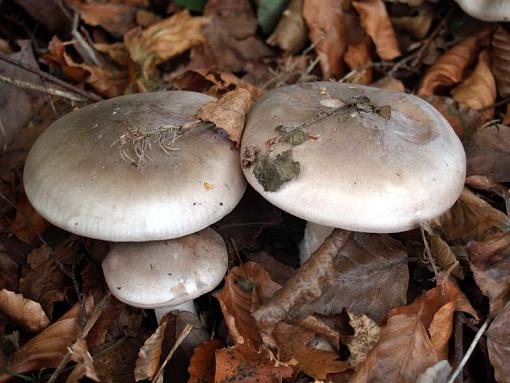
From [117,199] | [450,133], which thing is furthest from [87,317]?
[450,133]

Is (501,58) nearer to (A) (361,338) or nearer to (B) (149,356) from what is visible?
(A) (361,338)

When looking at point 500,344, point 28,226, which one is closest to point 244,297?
point 500,344

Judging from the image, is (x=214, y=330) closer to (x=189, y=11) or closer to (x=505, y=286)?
(x=505, y=286)

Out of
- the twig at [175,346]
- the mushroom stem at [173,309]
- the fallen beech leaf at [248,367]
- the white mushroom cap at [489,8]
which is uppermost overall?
the white mushroom cap at [489,8]

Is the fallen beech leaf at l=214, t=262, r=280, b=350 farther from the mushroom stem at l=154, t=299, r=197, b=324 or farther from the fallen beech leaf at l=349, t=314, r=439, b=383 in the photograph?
the fallen beech leaf at l=349, t=314, r=439, b=383

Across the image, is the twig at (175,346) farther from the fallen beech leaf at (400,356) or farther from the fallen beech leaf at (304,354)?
the fallen beech leaf at (400,356)

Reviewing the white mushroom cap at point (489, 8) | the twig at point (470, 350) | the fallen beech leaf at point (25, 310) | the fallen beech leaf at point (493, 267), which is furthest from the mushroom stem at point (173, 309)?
the white mushroom cap at point (489, 8)

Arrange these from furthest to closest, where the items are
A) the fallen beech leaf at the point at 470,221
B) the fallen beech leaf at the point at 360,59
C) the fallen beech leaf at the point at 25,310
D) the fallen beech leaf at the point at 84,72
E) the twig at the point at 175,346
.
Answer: the fallen beech leaf at the point at 360,59, the fallen beech leaf at the point at 84,72, the fallen beech leaf at the point at 470,221, the fallen beech leaf at the point at 25,310, the twig at the point at 175,346
